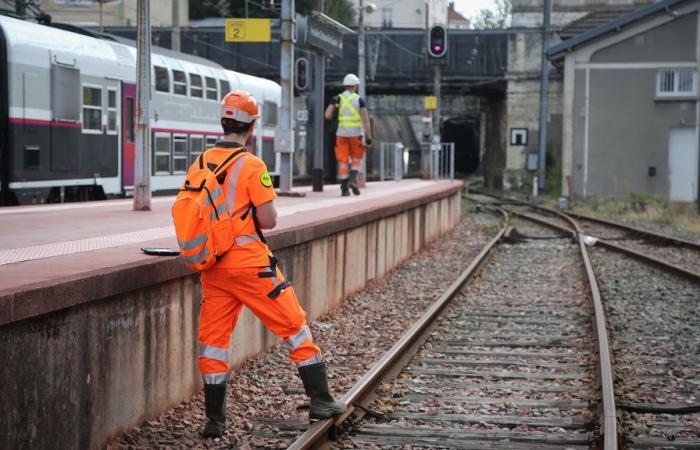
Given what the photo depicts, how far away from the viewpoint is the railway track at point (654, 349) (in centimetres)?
673

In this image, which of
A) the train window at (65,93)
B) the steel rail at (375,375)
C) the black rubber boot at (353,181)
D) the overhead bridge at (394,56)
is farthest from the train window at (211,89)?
the overhead bridge at (394,56)

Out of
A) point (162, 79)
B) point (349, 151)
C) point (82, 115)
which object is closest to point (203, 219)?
point (349, 151)

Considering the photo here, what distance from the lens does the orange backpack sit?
18.6 feet

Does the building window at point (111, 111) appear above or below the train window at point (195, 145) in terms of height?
above

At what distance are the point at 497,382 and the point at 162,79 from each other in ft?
52.0

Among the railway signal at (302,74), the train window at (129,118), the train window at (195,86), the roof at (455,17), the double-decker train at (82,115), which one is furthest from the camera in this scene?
the roof at (455,17)

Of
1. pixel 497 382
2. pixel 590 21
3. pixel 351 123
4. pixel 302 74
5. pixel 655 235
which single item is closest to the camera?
pixel 497 382

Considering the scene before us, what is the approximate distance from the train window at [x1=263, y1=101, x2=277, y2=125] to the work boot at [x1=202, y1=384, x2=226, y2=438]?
2447 centimetres

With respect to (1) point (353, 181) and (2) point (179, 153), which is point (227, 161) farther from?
(2) point (179, 153)

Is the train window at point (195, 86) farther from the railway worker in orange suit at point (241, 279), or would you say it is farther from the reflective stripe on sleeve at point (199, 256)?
the reflective stripe on sleeve at point (199, 256)

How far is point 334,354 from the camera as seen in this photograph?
9.16 m

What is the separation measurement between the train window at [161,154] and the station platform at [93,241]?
7.28 meters

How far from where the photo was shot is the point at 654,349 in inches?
376

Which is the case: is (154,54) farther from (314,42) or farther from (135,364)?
(135,364)
